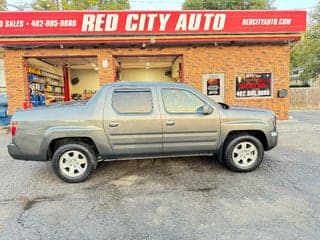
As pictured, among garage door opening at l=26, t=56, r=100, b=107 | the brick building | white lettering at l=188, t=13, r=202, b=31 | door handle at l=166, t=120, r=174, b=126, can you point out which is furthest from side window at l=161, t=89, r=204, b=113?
white lettering at l=188, t=13, r=202, b=31

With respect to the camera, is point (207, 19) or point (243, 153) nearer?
point (243, 153)

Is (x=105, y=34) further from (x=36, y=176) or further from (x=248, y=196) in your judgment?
(x=248, y=196)

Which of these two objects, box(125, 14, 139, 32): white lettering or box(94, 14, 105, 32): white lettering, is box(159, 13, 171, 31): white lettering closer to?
box(125, 14, 139, 32): white lettering

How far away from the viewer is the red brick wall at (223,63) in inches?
426

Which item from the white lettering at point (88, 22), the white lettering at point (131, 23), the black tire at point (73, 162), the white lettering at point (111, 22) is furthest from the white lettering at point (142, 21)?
the black tire at point (73, 162)

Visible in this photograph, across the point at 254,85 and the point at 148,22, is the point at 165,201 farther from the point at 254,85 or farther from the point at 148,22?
the point at 254,85

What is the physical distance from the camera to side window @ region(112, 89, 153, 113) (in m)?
4.80

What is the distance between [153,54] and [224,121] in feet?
22.8

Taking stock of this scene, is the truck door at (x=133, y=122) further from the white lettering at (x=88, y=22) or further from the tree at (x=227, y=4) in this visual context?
the tree at (x=227, y=4)

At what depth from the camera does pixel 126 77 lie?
20656 millimetres

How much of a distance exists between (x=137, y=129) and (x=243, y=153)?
2.17 m

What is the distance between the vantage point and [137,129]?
4750 millimetres

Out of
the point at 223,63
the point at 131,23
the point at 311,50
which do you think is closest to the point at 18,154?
the point at 131,23

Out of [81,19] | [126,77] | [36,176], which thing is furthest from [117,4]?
[36,176]
